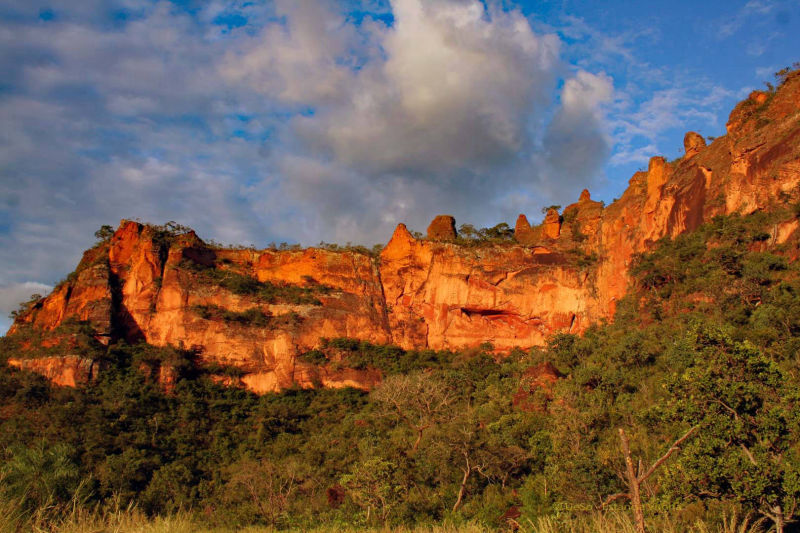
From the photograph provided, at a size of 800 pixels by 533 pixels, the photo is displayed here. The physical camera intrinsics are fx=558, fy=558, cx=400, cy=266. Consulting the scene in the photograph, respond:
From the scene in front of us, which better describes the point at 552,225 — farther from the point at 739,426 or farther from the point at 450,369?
the point at 739,426

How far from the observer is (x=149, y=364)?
3553 cm

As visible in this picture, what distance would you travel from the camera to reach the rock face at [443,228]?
46.2 m

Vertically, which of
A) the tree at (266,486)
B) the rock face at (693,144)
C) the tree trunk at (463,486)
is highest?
the rock face at (693,144)

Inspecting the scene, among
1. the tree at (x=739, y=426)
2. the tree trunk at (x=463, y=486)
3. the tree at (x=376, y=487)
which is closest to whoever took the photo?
the tree at (x=739, y=426)

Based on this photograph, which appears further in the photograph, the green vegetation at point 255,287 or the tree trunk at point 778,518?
the green vegetation at point 255,287

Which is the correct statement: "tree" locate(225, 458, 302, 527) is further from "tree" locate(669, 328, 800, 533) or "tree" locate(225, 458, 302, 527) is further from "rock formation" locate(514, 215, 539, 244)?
"rock formation" locate(514, 215, 539, 244)

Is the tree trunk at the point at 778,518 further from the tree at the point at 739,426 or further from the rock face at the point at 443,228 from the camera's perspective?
the rock face at the point at 443,228

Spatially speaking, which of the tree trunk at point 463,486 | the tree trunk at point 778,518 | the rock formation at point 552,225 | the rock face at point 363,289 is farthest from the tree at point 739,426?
the rock formation at point 552,225

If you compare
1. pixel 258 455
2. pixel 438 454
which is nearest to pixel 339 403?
pixel 258 455

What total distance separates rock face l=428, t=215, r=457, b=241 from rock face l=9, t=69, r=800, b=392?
35 centimetres

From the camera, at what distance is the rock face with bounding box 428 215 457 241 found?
46250mm

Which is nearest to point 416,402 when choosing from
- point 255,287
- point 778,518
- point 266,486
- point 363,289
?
point 266,486

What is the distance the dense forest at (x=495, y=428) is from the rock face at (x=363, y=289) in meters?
1.61

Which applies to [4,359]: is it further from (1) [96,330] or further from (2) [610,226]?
(2) [610,226]
